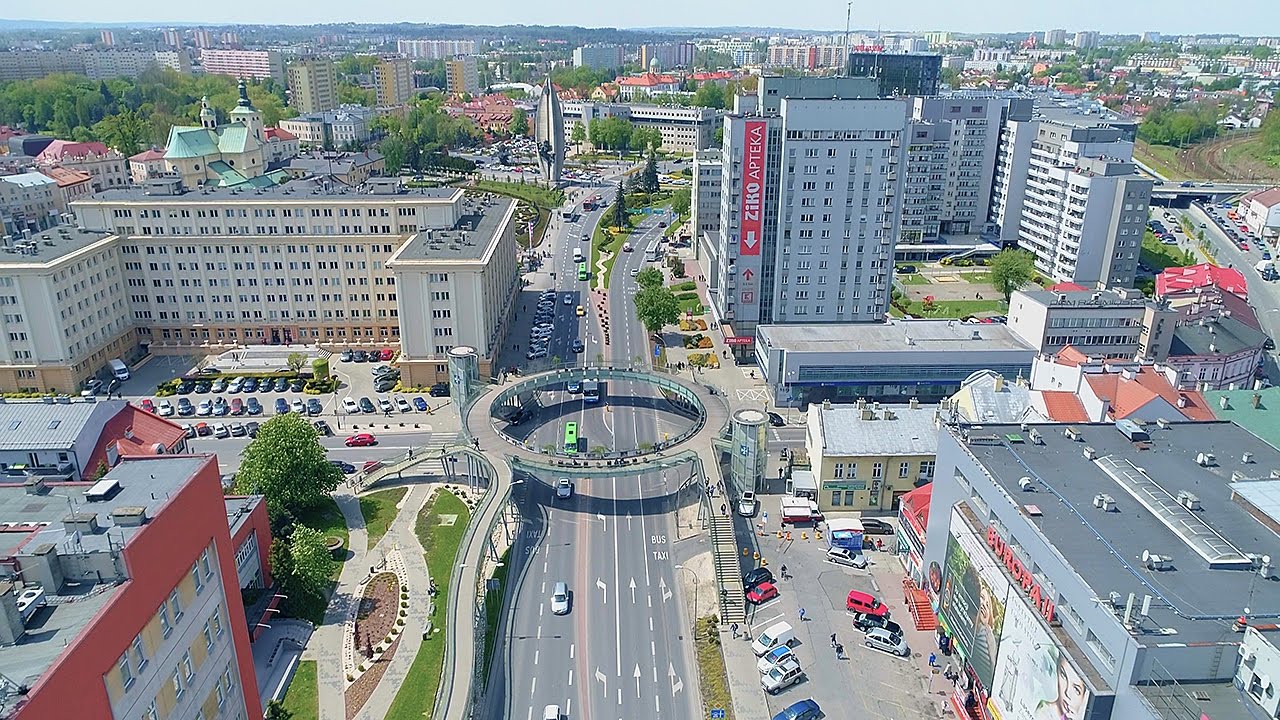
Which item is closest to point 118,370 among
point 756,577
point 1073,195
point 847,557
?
point 756,577

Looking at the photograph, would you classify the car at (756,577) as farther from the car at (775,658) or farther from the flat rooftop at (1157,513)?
the flat rooftop at (1157,513)

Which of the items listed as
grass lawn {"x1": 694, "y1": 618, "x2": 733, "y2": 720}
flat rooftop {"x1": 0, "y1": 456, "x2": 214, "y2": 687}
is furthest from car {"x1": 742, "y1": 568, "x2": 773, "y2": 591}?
flat rooftop {"x1": 0, "y1": 456, "x2": 214, "y2": 687}

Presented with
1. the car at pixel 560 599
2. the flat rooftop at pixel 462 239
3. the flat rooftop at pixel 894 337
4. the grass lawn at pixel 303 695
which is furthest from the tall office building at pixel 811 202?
the grass lawn at pixel 303 695

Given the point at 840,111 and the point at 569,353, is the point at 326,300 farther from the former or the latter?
the point at 840,111

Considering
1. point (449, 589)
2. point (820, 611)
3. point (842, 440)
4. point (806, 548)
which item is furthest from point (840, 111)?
point (449, 589)

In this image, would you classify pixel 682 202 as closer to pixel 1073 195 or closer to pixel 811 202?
pixel 1073 195

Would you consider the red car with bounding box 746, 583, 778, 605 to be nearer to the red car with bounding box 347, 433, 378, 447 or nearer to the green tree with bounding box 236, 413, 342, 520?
the green tree with bounding box 236, 413, 342, 520
